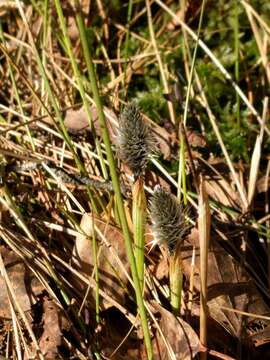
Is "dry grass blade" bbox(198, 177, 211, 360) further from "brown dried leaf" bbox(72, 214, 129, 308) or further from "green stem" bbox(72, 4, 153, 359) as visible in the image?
"brown dried leaf" bbox(72, 214, 129, 308)

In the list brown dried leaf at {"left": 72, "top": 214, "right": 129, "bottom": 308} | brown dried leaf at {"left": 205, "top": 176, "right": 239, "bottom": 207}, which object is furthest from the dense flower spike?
brown dried leaf at {"left": 205, "top": 176, "right": 239, "bottom": 207}

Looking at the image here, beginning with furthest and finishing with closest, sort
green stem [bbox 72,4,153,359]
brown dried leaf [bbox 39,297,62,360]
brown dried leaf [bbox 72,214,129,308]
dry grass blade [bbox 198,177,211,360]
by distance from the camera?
brown dried leaf [bbox 72,214,129,308] < brown dried leaf [bbox 39,297,62,360] < dry grass blade [bbox 198,177,211,360] < green stem [bbox 72,4,153,359]

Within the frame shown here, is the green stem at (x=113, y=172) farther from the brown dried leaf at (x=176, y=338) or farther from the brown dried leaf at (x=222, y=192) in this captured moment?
the brown dried leaf at (x=222, y=192)

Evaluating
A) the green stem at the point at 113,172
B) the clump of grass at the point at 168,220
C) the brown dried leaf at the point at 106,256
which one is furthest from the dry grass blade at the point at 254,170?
the green stem at the point at 113,172

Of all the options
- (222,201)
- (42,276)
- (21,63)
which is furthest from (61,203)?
(21,63)

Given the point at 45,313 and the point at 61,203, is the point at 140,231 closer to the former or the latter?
the point at 45,313

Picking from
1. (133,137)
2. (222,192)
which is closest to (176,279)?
(133,137)

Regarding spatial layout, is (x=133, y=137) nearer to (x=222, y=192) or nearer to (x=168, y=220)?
(x=168, y=220)
